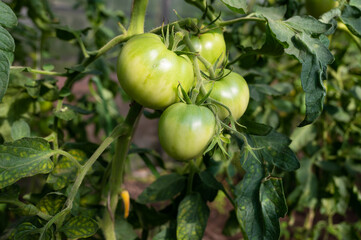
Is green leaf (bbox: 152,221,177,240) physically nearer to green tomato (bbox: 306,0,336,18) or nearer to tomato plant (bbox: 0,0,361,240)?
tomato plant (bbox: 0,0,361,240)

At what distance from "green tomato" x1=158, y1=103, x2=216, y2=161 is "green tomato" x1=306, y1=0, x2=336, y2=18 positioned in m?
0.39

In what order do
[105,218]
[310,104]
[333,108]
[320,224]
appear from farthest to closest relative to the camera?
[320,224] → [333,108] → [105,218] → [310,104]

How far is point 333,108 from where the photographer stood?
110 centimetres

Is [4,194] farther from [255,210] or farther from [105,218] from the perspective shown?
[255,210]

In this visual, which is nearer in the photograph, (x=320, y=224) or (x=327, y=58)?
(x=327, y=58)

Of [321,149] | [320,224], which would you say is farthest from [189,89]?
[320,224]

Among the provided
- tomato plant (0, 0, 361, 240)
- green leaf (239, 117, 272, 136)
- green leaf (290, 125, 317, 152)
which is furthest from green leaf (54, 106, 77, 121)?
green leaf (290, 125, 317, 152)

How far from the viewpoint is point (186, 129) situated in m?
0.46

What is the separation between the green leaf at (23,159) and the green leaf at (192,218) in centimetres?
27

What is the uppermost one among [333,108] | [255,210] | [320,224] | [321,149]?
[255,210]

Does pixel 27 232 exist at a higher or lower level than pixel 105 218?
higher

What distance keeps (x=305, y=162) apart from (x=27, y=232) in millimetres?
942

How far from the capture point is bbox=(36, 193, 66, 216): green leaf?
0.54 m

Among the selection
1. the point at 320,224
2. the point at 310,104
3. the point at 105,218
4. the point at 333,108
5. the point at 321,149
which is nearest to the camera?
the point at 310,104
